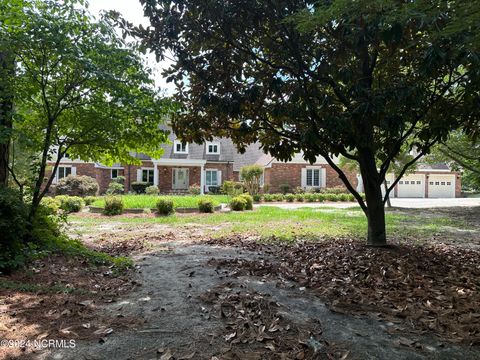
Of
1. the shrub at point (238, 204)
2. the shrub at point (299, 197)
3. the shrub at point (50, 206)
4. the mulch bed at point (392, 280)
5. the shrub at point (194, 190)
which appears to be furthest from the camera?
the shrub at point (194, 190)

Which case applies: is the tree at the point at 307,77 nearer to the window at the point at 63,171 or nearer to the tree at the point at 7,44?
the tree at the point at 7,44

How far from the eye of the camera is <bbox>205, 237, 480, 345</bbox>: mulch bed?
3766 mm

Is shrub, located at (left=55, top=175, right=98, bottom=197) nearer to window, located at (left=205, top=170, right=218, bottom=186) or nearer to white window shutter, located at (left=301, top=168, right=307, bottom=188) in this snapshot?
window, located at (left=205, top=170, right=218, bottom=186)

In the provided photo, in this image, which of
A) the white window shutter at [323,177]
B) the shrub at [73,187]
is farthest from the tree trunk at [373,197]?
the white window shutter at [323,177]

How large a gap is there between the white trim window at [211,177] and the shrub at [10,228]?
87.9 feet

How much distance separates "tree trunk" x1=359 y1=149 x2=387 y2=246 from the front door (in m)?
25.1

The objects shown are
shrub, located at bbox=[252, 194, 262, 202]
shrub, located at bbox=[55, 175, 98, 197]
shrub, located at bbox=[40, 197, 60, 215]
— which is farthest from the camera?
shrub, located at bbox=[252, 194, 262, 202]

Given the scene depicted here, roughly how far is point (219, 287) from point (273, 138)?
12.5 feet

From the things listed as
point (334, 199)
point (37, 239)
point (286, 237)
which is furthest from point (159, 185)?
point (37, 239)

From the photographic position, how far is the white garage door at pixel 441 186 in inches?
1473

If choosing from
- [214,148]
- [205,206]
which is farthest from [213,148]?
[205,206]

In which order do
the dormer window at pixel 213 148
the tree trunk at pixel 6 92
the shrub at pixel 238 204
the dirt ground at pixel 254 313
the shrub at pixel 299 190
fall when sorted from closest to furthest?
the dirt ground at pixel 254 313 < the tree trunk at pixel 6 92 < the shrub at pixel 238 204 < the shrub at pixel 299 190 < the dormer window at pixel 213 148

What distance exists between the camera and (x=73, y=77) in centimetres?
572

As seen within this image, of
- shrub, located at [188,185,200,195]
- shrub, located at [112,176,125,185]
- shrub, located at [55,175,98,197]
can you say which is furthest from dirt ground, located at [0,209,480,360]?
shrub, located at [112,176,125,185]
